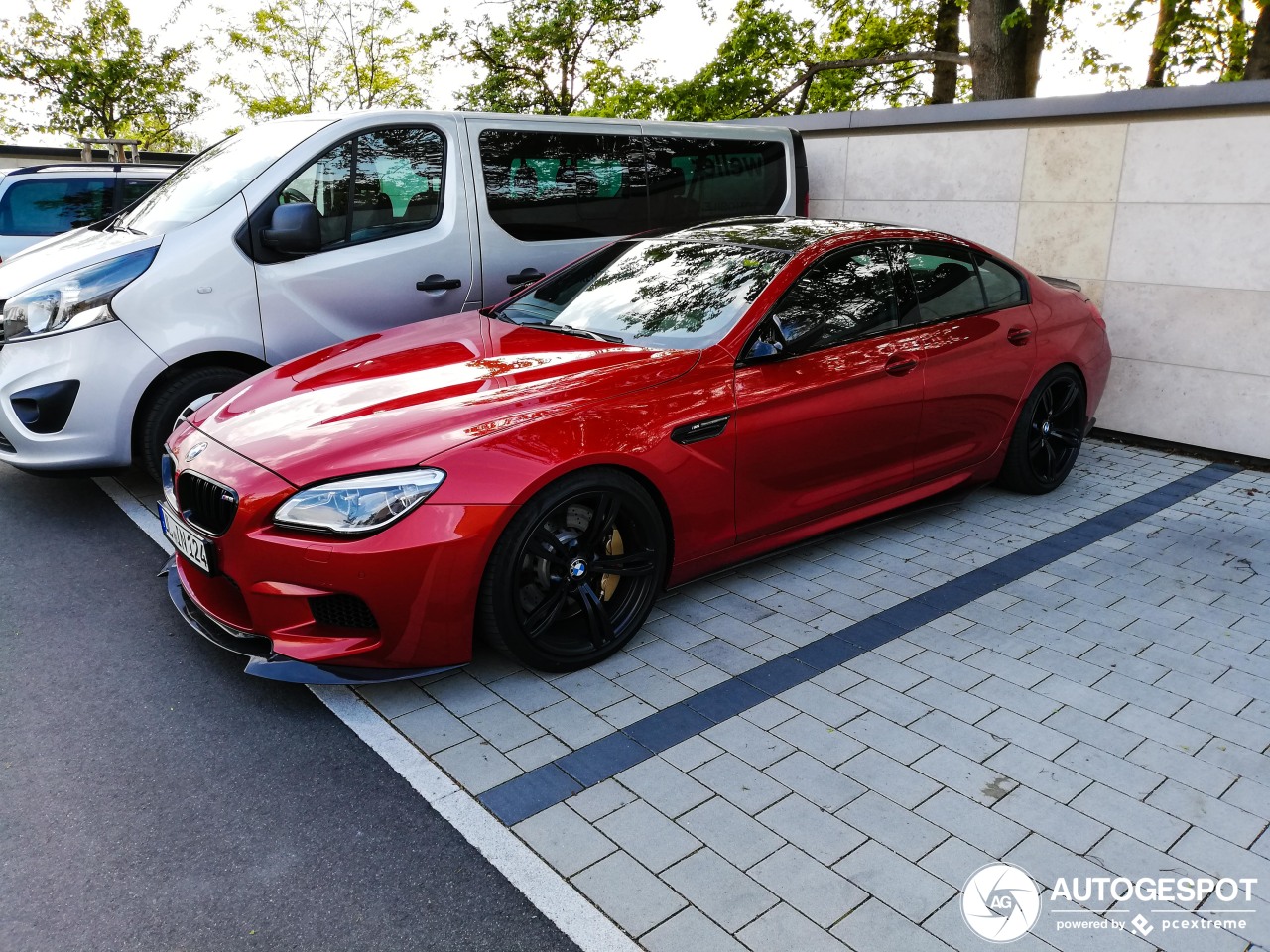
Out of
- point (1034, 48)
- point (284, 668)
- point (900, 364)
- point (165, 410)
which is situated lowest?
point (284, 668)

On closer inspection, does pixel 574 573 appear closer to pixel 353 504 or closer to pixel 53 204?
pixel 353 504

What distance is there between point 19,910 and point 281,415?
176 centimetres

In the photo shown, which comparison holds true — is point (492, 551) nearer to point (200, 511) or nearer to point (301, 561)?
point (301, 561)

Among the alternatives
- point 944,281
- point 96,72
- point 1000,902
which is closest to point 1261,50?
point 944,281

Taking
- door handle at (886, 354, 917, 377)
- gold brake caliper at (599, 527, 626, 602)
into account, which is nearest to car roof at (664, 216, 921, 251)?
door handle at (886, 354, 917, 377)

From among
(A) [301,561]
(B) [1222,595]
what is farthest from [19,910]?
(B) [1222,595]

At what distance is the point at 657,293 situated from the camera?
440 cm

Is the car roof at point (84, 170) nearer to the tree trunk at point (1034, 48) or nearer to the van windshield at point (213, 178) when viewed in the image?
the van windshield at point (213, 178)

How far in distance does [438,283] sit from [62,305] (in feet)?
6.56

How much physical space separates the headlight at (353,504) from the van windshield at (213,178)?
2.89 m

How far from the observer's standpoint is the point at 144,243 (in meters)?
5.12

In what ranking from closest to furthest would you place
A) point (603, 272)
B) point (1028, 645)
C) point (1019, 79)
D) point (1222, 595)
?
point (1028, 645), point (1222, 595), point (603, 272), point (1019, 79)

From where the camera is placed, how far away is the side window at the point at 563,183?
614cm

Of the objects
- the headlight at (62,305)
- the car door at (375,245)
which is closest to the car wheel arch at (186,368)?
the car door at (375,245)
